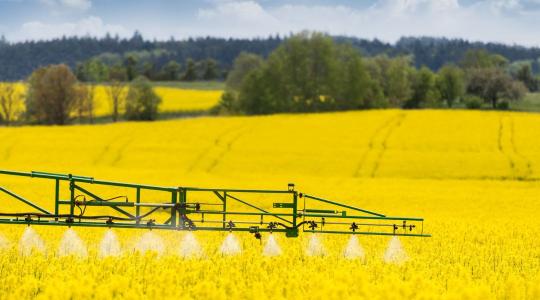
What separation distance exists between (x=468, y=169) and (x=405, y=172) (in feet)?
10.1

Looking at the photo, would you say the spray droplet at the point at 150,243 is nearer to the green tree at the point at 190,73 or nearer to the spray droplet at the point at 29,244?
the spray droplet at the point at 29,244

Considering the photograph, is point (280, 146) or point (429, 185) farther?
point (280, 146)

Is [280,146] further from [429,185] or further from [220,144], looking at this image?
[429,185]

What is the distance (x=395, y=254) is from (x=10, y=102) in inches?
3356

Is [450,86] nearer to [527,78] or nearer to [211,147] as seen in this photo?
[527,78]

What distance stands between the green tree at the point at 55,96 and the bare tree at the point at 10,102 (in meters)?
11.5

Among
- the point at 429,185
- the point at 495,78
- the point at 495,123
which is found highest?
the point at 495,78

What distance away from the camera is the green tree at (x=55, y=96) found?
258 ft

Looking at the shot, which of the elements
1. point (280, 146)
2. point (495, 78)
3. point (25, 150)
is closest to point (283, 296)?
point (280, 146)

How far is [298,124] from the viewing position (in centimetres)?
4922

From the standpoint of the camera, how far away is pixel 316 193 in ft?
101

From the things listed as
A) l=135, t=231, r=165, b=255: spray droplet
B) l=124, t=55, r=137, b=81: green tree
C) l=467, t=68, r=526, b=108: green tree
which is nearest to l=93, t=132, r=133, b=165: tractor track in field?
l=135, t=231, r=165, b=255: spray droplet

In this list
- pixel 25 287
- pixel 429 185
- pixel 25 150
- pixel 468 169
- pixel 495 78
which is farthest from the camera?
pixel 495 78

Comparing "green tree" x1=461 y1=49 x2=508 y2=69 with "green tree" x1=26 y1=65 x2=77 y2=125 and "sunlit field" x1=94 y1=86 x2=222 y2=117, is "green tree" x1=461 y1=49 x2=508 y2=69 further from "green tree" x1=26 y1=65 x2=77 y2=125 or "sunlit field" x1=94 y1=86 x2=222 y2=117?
"green tree" x1=26 y1=65 x2=77 y2=125
